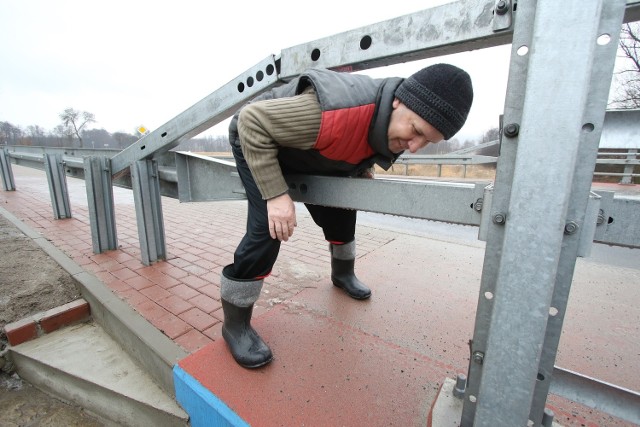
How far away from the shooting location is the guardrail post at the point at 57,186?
4.24 metres

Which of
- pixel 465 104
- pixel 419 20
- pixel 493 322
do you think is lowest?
pixel 493 322

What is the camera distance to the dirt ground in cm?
197

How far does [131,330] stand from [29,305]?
1.01m

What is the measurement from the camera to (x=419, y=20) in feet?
3.46

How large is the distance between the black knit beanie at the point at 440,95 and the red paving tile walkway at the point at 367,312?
123 centimetres

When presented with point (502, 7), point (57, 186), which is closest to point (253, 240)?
point (502, 7)

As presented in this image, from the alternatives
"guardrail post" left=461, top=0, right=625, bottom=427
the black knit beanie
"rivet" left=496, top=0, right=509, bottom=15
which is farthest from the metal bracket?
the black knit beanie

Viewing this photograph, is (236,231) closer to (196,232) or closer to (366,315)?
(196,232)

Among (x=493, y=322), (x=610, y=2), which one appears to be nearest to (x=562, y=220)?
(x=493, y=322)

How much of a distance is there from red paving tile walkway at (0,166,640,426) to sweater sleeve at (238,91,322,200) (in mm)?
1038

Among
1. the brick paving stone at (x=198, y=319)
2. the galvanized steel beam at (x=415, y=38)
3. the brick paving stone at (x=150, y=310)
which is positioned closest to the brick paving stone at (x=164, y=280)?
the brick paving stone at (x=150, y=310)

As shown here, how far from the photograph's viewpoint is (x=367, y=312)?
2184 mm

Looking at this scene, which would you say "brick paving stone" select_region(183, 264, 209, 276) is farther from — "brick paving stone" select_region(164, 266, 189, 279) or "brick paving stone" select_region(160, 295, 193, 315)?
"brick paving stone" select_region(160, 295, 193, 315)

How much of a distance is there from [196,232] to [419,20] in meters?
3.61
